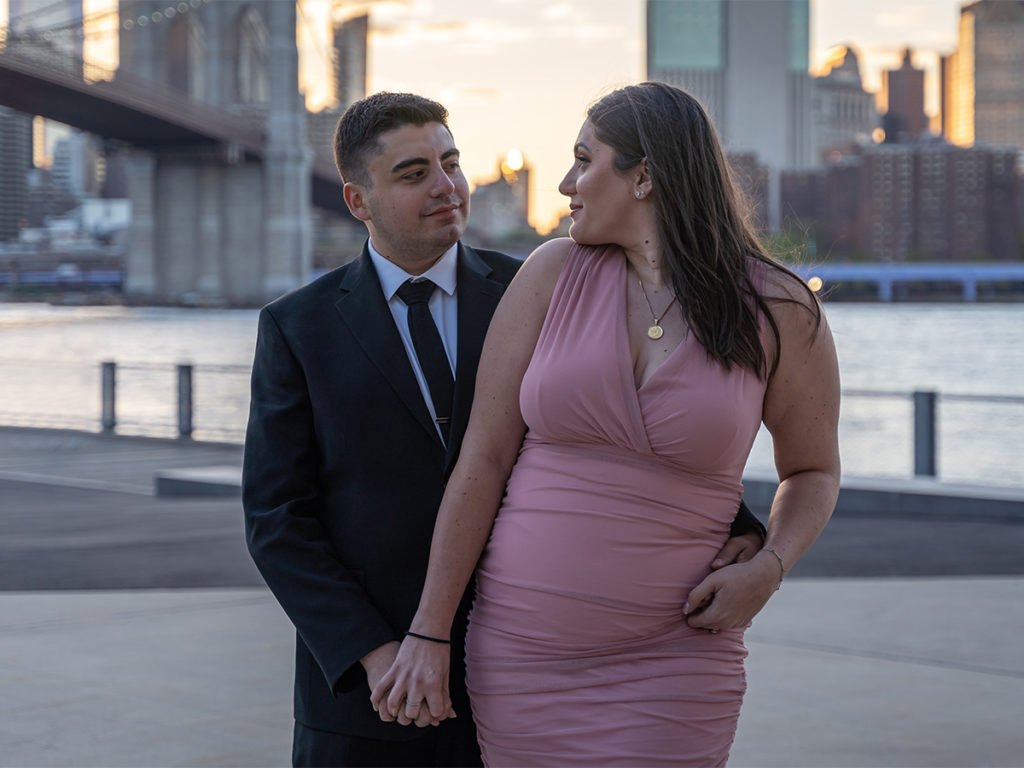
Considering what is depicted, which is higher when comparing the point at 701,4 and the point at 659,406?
the point at 701,4

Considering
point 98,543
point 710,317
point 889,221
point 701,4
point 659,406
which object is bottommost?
point 98,543

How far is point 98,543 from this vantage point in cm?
→ 723

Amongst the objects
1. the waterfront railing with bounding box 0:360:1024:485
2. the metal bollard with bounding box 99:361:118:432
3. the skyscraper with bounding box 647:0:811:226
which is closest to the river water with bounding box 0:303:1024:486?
the waterfront railing with bounding box 0:360:1024:485

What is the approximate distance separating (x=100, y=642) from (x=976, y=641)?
3.04 m

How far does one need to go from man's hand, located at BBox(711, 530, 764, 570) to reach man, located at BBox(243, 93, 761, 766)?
0.40m

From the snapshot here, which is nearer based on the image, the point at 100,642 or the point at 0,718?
the point at 0,718

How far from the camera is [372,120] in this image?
6.86 ft

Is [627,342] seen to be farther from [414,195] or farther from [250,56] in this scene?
[250,56]

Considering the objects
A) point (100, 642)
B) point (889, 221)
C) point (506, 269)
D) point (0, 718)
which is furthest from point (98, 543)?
point (889, 221)

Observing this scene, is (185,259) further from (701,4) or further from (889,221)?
(701,4)

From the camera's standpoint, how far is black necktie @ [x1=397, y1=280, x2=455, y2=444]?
6.86 feet

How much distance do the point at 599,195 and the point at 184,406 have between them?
12.9m

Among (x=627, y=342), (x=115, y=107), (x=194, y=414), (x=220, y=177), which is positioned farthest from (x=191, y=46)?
(x=627, y=342)

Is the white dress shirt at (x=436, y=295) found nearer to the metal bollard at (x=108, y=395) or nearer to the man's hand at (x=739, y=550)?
the man's hand at (x=739, y=550)
